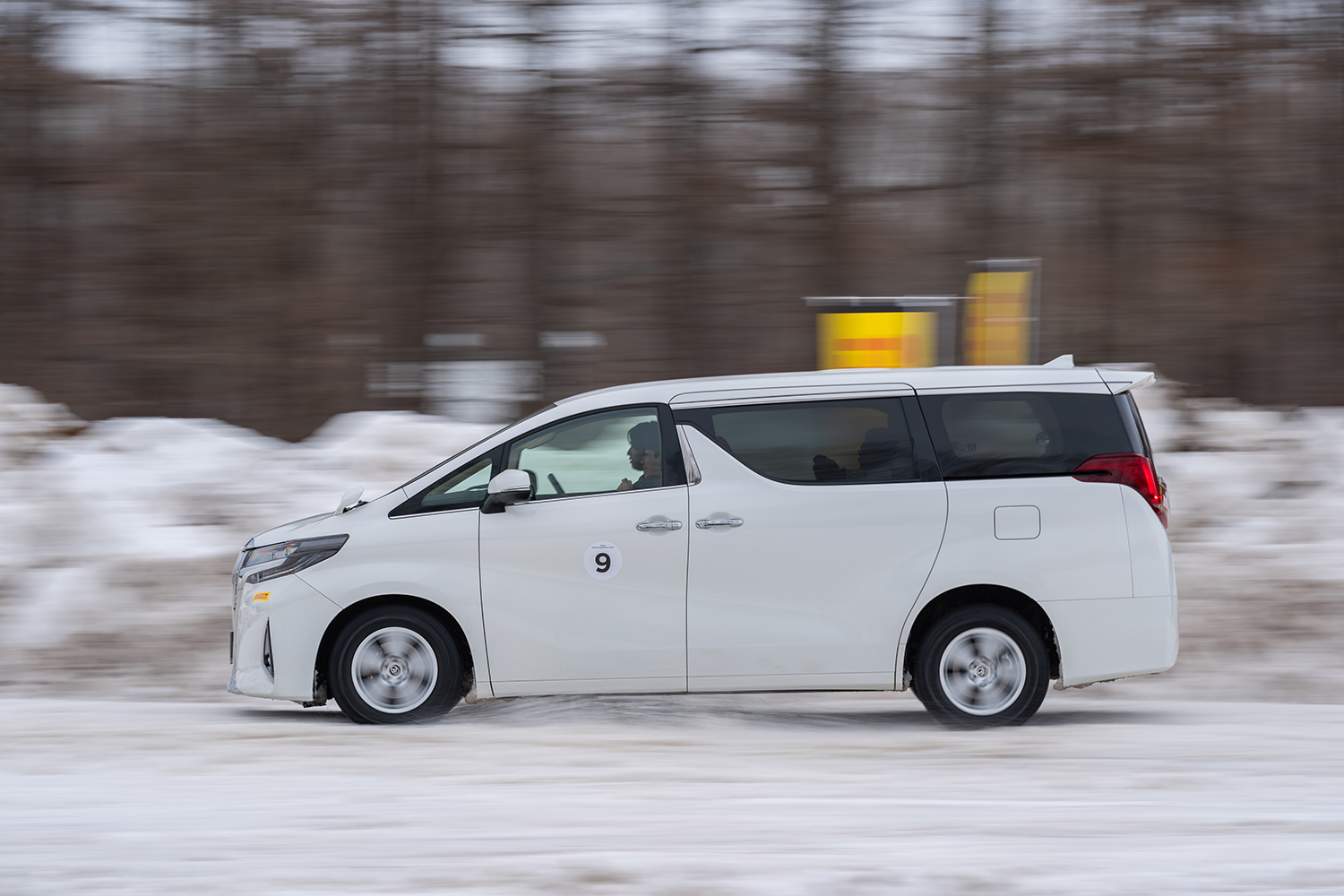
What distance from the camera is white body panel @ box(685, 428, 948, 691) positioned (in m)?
6.38

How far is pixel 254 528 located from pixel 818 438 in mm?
5701

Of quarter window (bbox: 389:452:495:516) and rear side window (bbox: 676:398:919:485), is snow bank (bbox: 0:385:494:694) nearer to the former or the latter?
quarter window (bbox: 389:452:495:516)

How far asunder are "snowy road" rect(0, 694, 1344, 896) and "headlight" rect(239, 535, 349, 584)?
29.0 inches

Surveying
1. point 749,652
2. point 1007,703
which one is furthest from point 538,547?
point 1007,703

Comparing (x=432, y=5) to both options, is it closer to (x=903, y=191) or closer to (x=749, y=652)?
(x=903, y=191)

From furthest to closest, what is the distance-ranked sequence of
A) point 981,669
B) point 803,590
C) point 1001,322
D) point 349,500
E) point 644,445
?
point 1001,322 < point 349,500 < point 644,445 < point 981,669 < point 803,590

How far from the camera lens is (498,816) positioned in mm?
4828

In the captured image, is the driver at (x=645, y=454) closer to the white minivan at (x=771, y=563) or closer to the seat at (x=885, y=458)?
the white minivan at (x=771, y=563)

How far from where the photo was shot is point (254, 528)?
10609 millimetres

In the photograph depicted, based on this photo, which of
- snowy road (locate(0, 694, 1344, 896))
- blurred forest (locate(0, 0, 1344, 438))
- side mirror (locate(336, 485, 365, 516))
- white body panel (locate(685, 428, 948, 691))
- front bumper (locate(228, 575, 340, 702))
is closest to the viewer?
snowy road (locate(0, 694, 1344, 896))

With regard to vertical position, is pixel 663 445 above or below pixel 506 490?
above

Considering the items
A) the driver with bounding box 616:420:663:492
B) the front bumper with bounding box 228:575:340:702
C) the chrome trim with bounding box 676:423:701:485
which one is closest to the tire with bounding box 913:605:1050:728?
the chrome trim with bounding box 676:423:701:485

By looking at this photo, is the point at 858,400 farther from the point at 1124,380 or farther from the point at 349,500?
the point at 349,500

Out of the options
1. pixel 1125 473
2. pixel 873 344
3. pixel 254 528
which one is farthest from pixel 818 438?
pixel 254 528
